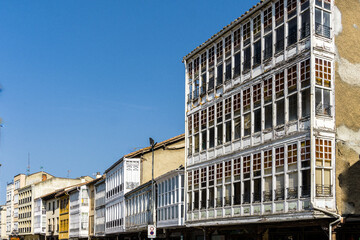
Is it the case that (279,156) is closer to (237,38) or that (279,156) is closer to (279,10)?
(279,10)

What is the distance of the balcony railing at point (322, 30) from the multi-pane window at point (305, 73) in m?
1.39

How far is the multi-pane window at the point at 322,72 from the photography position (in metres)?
25.7

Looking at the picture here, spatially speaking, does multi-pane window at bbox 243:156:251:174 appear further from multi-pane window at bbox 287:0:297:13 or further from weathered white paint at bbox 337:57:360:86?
multi-pane window at bbox 287:0:297:13

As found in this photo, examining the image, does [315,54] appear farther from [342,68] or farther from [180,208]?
[180,208]

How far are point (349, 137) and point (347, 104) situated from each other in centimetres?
148

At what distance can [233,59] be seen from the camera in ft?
108

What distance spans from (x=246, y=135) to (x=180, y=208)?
9.55 metres

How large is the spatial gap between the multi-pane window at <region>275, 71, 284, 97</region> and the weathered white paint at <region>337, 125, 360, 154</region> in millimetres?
3286

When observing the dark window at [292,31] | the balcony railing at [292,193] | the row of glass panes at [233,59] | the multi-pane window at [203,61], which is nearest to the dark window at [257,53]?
the row of glass panes at [233,59]

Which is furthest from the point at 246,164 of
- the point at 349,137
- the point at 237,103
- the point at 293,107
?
the point at 349,137

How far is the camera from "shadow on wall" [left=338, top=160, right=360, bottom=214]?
25.3m

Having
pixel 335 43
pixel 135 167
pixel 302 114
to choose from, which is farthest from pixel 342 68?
pixel 135 167

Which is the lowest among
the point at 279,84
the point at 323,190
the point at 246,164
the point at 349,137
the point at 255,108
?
the point at 323,190

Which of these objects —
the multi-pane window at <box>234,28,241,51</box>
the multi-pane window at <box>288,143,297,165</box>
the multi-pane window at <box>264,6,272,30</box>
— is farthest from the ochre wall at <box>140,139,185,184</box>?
the multi-pane window at <box>288,143,297,165</box>
